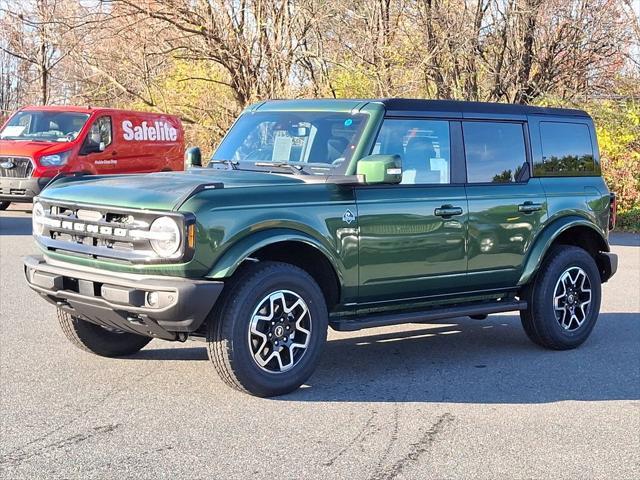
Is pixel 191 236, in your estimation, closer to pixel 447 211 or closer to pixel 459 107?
pixel 447 211

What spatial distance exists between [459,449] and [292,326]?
1413mm

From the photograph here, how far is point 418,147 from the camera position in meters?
6.76

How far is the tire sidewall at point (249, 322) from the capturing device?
5.55m

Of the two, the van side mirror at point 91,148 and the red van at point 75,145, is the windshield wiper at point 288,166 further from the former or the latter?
the van side mirror at point 91,148

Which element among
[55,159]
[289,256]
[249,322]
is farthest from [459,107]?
[55,159]

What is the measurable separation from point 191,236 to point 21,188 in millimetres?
12932

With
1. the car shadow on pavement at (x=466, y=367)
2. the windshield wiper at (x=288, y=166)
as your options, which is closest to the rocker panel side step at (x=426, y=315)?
the car shadow on pavement at (x=466, y=367)

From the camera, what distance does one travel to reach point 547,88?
2022 cm

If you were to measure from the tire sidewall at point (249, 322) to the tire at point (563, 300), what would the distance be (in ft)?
7.28

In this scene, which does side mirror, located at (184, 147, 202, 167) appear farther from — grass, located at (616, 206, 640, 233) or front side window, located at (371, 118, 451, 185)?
grass, located at (616, 206, 640, 233)

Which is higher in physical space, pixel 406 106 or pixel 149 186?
pixel 406 106

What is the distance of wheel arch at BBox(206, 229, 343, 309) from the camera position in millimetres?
5504

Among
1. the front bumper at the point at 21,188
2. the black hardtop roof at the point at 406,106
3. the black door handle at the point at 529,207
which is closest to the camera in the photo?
the black hardtop roof at the point at 406,106

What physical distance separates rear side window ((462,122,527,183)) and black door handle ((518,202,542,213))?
22cm
